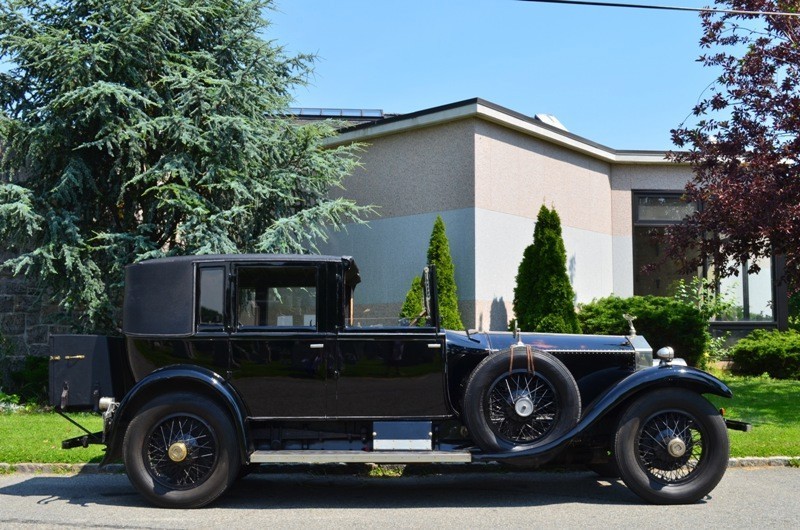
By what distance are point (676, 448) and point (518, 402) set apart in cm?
132

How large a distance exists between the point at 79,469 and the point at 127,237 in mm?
4358

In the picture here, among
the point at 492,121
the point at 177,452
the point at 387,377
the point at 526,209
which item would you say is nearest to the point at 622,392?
the point at 387,377

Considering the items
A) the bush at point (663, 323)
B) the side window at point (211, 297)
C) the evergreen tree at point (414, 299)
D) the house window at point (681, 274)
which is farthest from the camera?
the house window at point (681, 274)

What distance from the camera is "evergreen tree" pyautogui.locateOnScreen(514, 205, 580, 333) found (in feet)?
43.5

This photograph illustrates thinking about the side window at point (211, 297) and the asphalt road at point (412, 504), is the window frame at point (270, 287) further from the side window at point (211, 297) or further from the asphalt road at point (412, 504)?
the asphalt road at point (412, 504)

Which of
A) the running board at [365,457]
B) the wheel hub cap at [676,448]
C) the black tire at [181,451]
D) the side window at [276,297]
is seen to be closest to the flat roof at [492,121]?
the side window at [276,297]

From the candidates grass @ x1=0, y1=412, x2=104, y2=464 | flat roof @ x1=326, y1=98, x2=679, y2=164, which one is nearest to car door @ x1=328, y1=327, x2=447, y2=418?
grass @ x1=0, y1=412, x2=104, y2=464

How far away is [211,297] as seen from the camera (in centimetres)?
676

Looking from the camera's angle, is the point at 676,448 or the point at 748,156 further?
the point at 748,156

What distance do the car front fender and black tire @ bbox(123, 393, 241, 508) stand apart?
2.03m

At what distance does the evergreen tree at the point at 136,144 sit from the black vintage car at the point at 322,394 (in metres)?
4.60

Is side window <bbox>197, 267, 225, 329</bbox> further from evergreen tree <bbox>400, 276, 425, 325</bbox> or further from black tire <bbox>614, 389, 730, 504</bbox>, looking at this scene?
evergreen tree <bbox>400, 276, 425, 325</bbox>

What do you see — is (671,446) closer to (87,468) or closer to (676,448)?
(676,448)

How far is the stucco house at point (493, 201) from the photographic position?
13.8 meters
